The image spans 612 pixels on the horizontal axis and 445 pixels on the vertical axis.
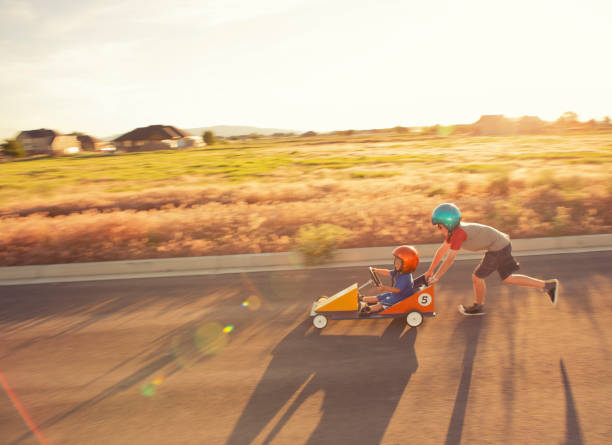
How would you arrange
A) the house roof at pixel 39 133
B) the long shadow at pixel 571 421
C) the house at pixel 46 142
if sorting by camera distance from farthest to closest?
1. the house roof at pixel 39 133
2. the house at pixel 46 142
3. the long shadow at pixel 571 421

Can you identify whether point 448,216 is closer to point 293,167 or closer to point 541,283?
point 541,283

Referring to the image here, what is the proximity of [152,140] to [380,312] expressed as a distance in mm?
88318

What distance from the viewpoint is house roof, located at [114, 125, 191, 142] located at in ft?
280

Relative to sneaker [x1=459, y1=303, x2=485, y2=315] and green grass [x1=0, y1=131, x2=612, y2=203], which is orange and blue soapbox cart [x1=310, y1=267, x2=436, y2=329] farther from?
green grass [x1=0, y1=131, x2=612, y2=203]

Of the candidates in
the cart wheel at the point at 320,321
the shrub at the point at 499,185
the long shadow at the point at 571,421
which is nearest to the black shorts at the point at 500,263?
the long shadow at the point at 571,421

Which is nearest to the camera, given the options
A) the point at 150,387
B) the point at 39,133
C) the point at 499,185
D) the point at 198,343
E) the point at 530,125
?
the point at 150,387

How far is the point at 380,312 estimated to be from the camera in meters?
5.34

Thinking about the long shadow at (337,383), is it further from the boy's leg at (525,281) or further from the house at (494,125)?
the house at (494,125)

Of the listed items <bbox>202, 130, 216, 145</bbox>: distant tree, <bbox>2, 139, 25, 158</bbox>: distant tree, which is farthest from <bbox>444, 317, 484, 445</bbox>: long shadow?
<bbox>202, 130, 216, 145</bbox>: distant tree

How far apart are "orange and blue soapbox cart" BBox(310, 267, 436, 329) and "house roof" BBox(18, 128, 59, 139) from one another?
10397 centimetres

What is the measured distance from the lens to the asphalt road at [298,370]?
142 inches

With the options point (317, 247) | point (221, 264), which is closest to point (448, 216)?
point (317, 247)

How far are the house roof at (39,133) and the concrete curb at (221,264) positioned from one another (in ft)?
324


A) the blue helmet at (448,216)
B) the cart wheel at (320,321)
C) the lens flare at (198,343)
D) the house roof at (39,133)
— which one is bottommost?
the lens flare at (198,343)
